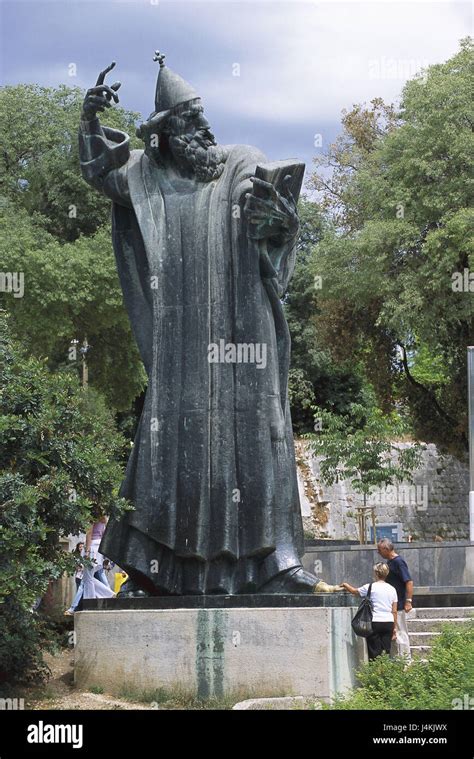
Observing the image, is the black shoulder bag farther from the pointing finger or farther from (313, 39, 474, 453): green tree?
(313, 39, 474, 453): green tree

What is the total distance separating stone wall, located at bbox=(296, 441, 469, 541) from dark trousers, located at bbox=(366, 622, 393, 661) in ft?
107

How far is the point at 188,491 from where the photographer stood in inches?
417

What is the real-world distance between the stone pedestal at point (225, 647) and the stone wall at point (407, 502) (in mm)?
34052

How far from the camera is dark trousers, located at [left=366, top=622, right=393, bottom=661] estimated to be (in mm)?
11236

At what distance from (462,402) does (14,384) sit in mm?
30097

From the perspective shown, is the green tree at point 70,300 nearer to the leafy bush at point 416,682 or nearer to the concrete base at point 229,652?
the concrete base at point 229,652

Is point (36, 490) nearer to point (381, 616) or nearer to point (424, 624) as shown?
point (381, 616)

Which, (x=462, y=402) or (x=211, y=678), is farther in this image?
(x=462, y=402)

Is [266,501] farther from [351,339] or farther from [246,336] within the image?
[351,339]

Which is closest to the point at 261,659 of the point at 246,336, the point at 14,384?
the point at 246,336

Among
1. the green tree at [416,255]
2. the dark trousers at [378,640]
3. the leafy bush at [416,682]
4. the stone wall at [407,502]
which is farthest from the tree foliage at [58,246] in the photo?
the leafy bush at [416,682]

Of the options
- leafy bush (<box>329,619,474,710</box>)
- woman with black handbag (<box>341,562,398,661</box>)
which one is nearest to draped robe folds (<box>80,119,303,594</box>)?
woman with black handbag (<box>341,562,398,661</box>)

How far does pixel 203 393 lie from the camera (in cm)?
1074

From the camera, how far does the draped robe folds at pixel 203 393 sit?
10539mm
